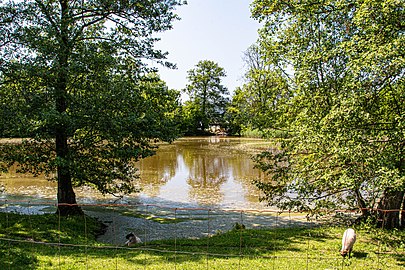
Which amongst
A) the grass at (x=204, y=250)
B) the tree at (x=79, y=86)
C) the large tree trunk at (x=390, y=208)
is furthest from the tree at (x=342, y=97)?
the tree at (x=79, y=86)

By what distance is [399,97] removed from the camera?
26.9 feet

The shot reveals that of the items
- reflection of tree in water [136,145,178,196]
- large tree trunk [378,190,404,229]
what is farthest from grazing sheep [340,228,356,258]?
reflection of tree in water [136,145,178,196]

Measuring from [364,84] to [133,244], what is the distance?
6545 millimetres

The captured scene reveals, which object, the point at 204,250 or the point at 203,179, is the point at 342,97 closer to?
the point at 204,250

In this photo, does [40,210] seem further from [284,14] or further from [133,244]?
→ [284,14]

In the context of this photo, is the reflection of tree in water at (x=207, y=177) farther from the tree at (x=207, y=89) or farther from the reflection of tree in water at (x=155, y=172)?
the tree at (x=207, y=89)

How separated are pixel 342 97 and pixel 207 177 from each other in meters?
14.5

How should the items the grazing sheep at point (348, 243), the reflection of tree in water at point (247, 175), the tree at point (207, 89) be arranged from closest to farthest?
the grazing sheep at point (348, 243) → the reflection of tree in water at point (247, 175) → the tree at point (207, 89)

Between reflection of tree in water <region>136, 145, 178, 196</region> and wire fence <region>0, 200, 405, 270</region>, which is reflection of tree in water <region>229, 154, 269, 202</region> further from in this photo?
reflection of tree in water <region>136, 145, 178, 196</region>

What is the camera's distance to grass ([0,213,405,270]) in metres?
7.16

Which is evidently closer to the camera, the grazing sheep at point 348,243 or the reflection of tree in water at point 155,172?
the grazing sheep at point 348,243

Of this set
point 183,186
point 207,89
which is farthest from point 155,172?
point 207,89

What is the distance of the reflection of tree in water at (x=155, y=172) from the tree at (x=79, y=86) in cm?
636

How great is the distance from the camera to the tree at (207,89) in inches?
2491
